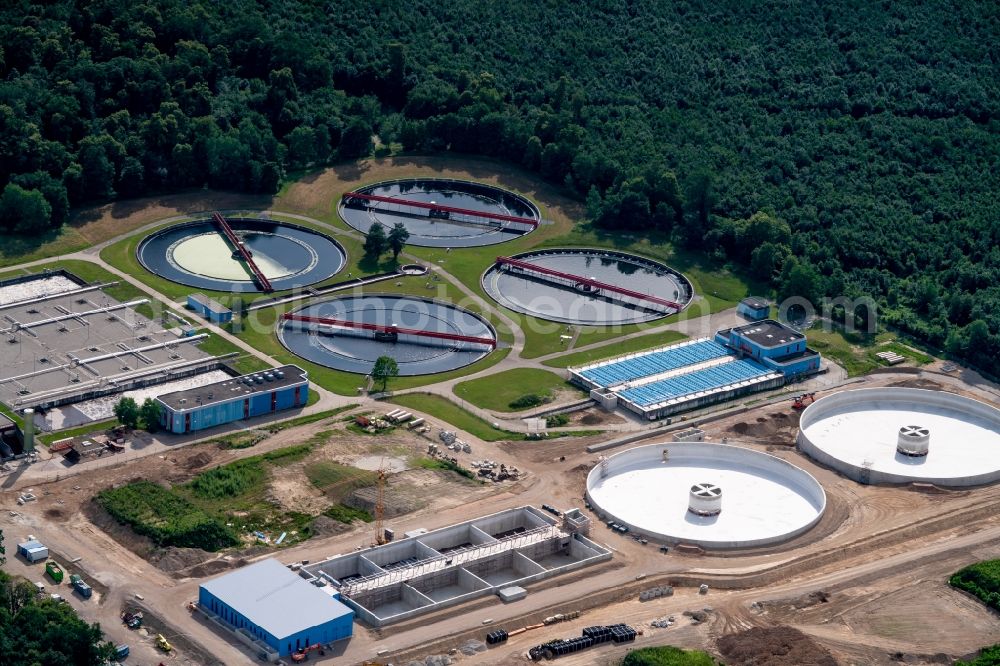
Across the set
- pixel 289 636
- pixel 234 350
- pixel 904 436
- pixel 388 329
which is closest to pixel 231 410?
pixel 234 350

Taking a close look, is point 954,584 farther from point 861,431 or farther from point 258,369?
point 258,369

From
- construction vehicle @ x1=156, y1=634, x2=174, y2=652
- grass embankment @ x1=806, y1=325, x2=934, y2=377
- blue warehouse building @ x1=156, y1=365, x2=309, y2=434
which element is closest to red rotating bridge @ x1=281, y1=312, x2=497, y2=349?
blue warehouse building @ x1=156, y1=365, x2=309, y2=434

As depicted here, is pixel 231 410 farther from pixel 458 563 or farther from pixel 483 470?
pixel 458 563

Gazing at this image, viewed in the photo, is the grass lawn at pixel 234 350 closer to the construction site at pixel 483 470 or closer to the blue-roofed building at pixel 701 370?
the construction site at pixel 483 470

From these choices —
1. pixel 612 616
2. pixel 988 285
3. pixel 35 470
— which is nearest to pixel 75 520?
pixel 35 470

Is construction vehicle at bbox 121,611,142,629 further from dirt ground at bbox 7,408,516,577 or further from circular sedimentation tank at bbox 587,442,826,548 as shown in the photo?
circular sedimentation tank at bbox 587,442,826,548

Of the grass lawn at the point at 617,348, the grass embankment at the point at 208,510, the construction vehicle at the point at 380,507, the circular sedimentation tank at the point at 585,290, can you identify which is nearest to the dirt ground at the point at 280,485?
the construction vehicle at the point at 380,507
